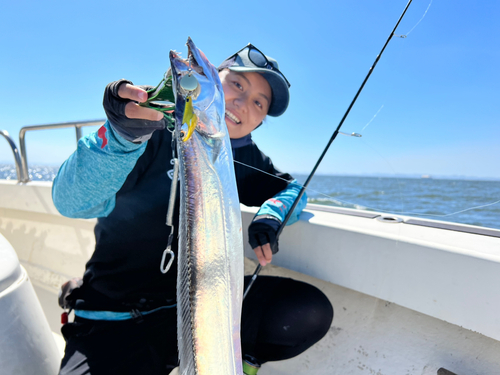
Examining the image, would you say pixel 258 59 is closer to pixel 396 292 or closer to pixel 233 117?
pixel 233 117

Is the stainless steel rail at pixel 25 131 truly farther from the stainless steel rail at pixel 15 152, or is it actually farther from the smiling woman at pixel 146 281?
the smiling woman at pixel 146 281

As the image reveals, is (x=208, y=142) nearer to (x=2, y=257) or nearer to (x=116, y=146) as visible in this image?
(x=116, y=146)

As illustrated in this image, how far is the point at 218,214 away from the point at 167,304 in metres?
0.93

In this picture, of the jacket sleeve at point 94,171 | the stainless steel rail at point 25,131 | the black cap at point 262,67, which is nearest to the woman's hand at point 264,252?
the jacket sleeve at point 94,171

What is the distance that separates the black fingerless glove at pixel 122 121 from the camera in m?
0.91

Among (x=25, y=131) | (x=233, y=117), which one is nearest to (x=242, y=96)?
(x=233, y=117)

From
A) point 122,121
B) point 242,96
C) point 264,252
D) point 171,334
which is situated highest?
point 242,96

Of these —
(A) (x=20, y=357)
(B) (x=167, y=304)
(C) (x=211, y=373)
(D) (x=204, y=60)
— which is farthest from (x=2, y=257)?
(D) (x=204, y=60)

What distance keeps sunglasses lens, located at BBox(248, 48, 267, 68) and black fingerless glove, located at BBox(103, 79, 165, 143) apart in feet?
2.89

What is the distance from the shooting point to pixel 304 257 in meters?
1.64

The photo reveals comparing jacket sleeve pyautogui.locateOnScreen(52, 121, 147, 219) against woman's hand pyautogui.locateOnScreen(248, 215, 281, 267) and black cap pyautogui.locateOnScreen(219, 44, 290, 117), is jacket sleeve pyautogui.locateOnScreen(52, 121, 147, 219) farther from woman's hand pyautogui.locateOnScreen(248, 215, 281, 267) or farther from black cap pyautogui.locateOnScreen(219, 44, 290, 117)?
black cap pyautogui.locateOnScreen(219, 44, 290, 117)

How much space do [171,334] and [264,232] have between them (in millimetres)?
649

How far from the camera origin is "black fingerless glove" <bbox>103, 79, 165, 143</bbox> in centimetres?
91

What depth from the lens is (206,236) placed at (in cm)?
78
